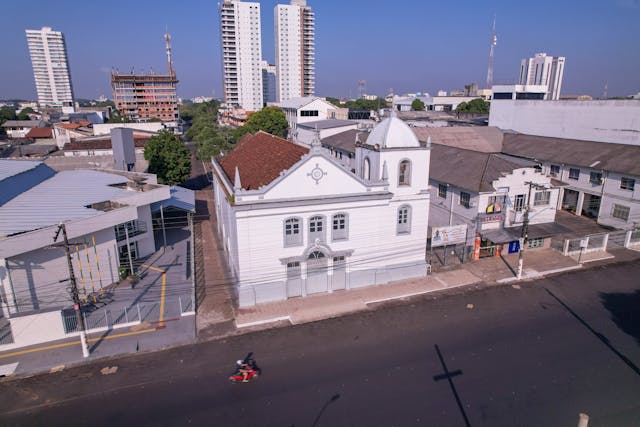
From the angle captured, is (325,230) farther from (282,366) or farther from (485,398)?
(485,398)

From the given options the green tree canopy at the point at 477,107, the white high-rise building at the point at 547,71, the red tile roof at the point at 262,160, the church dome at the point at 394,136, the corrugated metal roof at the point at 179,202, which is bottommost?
the corrugated metal roof at the point at 179,202

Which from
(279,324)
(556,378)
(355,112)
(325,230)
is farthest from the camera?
(355,112)

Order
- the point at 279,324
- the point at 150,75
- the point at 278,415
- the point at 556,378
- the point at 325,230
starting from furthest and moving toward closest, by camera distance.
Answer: the point at 150,75, the point at 325,230, the point at 279,324, the point at 556,378, the point at 278,415

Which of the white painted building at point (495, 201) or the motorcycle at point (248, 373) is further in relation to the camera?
the white painted building at point (495, 201)

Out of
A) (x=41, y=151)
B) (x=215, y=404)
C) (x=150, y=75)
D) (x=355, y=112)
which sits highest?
(x=150, y=75)

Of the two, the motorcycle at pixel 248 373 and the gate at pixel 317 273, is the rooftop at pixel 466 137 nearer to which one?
the gate at pixel 317 273

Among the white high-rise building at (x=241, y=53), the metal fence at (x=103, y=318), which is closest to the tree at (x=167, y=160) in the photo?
the metal fence at (x=103, y=318)

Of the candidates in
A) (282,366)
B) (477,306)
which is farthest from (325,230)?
(477,306)

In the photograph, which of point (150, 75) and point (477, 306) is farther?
point (150, 75)
